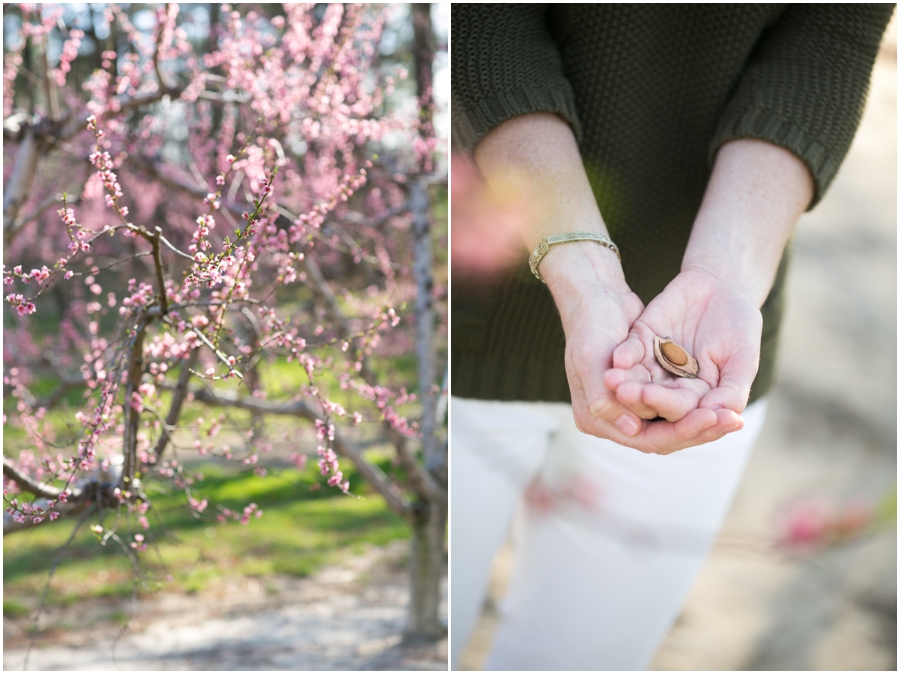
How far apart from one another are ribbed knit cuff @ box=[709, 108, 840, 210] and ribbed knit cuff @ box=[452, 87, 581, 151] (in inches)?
6.8

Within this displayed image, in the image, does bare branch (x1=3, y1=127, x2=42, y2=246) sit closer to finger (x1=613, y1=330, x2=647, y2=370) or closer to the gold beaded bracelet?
the gold beaded bracelet

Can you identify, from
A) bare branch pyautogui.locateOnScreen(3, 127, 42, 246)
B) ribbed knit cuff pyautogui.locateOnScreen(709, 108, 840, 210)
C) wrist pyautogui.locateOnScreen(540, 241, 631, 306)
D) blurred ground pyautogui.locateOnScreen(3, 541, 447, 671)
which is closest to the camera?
wrist pyautogui.locateOnScreen(540, 241, 631, 306)

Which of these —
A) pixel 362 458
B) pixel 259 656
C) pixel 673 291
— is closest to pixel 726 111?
pixel 673 291

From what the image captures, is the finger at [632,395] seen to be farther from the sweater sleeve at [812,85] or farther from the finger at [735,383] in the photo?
the sweater sleeve at [812,85]

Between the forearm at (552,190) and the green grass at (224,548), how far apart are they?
1152 millimetres

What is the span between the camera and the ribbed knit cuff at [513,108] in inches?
27.3

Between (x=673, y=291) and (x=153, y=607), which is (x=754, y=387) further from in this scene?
(x=153, y=607)

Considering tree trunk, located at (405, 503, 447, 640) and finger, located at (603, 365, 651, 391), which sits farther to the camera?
tree trunk, located at (405, 503, 447, 640)

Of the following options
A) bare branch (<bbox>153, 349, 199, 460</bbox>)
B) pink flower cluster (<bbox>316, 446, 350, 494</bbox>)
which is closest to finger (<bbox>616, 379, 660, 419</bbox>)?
pink flower cluster (<bbox>316, 446, 350, 494</bbox>)

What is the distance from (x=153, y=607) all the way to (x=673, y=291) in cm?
168

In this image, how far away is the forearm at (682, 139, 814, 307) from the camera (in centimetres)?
65

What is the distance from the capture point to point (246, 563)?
2.06 meters

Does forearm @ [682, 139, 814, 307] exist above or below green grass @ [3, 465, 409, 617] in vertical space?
above

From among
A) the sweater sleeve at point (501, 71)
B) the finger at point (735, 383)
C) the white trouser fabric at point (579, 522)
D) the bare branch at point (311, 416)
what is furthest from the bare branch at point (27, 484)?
the finger at point (735, 383)
